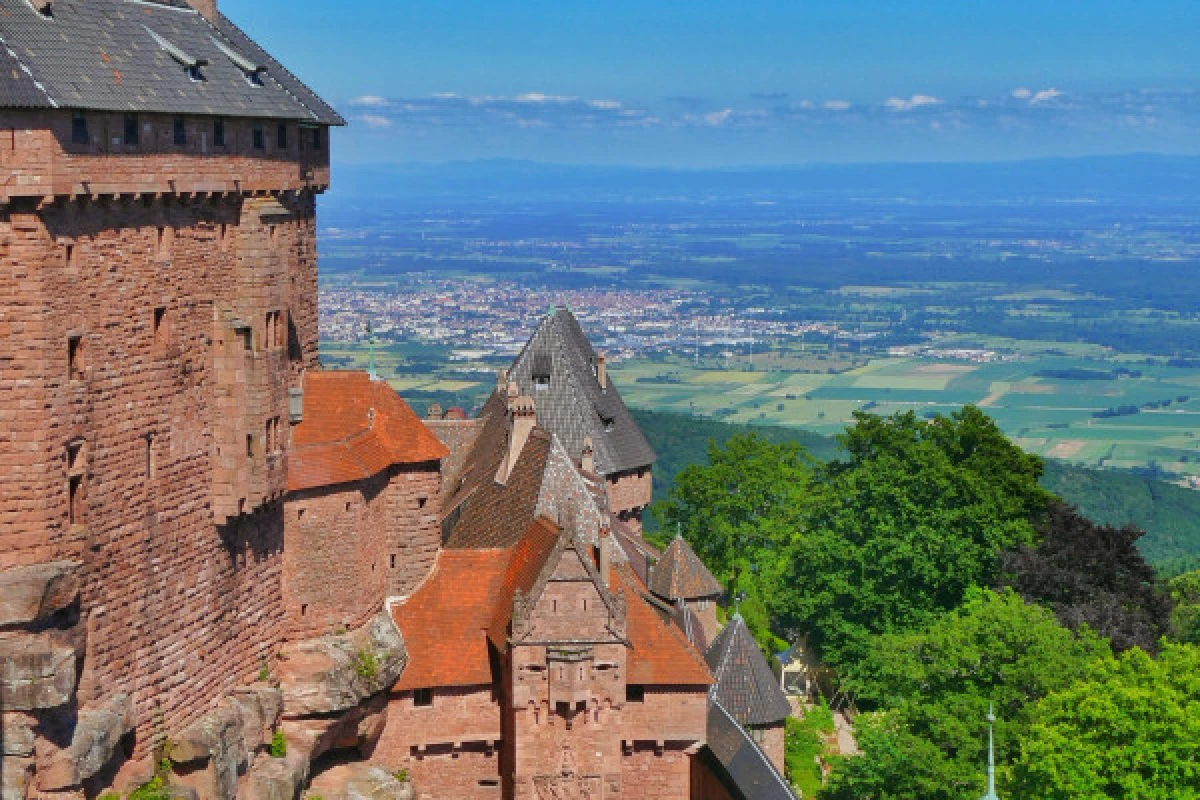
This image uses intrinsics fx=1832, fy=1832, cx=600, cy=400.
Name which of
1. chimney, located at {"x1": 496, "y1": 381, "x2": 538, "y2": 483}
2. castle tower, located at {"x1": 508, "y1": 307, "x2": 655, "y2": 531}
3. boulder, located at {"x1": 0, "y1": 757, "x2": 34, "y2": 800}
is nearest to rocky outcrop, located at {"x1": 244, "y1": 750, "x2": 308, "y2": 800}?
boulder, located at {"x1": 0, "y1": 757, "x2": 34, "y2": 800}

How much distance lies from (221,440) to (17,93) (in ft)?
31.0

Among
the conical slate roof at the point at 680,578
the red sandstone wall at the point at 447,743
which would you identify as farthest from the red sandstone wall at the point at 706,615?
the red sandstone wall at the point at 447,743

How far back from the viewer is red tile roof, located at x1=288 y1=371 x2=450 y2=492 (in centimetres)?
3978

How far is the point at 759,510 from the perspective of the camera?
71125mm

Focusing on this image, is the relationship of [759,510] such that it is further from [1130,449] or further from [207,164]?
[1130,449]

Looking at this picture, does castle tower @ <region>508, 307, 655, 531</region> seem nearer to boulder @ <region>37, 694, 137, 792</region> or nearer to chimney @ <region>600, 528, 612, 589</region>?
chimney @ <region>600, 528, 612, 589</region>

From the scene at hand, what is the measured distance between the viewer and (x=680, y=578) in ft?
180

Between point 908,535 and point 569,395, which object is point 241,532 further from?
point 908,535

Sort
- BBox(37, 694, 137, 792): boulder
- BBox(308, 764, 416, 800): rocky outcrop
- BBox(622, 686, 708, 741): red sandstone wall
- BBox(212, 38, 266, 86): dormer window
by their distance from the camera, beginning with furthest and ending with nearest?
BBox(622, 686, 708, 741): red sandstone wall < BBox(308, 764, 416, 800): rocky outcrop < BBox(212, 38, 266, 86): dormer window < BBox(37, 694, 137, 792): boulder

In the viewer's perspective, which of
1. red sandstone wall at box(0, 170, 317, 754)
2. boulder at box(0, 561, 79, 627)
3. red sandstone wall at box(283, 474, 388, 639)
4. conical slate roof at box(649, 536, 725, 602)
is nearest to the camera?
boulder at box(0, 561, 79, 627)

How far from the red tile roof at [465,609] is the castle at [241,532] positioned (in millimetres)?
67

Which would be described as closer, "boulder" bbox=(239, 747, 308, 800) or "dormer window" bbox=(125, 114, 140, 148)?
"dormer window" bbox=(125, 114, 140, 148)

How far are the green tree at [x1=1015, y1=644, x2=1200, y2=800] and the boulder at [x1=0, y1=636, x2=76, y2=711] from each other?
19383mm

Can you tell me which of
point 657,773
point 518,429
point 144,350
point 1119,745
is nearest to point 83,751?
point 144,350
